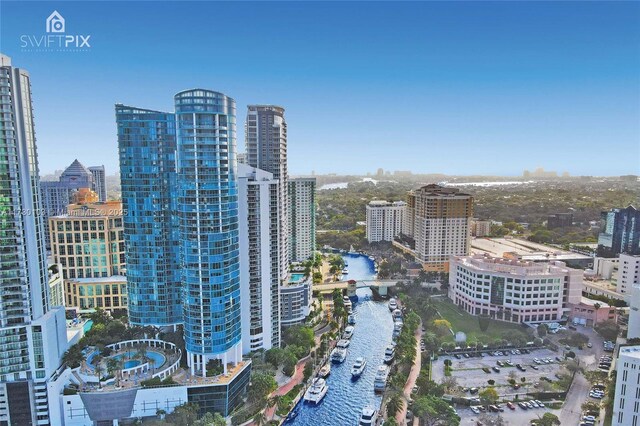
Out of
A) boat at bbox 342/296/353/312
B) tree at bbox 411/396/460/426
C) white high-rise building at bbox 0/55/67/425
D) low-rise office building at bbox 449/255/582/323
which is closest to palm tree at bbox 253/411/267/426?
tree at bbox 411/396/460/426

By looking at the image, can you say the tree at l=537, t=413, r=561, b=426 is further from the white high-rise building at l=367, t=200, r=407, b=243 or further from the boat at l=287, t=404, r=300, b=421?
the white high-rise building at l=367, t=200, r=407, b=243

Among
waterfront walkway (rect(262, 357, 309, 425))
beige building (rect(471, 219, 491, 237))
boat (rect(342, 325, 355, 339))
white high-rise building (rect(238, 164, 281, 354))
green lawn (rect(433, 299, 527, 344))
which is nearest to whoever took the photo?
waterfront walkway (rect(262, 357, 309, 425))

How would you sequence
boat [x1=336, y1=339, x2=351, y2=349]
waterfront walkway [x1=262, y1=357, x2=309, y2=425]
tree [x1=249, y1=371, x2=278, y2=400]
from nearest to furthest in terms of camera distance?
1. tree [x1=249, y1=371, x2=278, y2=400]
2. waterfront walkway [x1=262, y1=357, x2=309, y2=425]
3. boat [x1=336, y1=339, x2=351, y2=349]

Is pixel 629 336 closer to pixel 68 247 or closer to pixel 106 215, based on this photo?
pixel 106 215

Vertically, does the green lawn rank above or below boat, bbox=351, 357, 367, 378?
above

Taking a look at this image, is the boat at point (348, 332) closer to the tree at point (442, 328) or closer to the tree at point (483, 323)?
the tree at point (442, 328)

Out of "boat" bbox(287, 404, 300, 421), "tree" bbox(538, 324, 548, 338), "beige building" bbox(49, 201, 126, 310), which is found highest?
"beige building" bbox(49, 201, 126, 310)

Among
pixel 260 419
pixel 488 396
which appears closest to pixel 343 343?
pixel 260 419

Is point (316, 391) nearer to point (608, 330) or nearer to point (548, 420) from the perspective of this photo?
point (548, 420)
